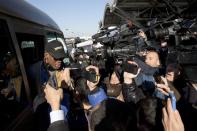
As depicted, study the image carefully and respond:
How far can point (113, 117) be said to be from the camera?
1654 mm

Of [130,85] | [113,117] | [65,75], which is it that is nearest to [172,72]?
[130,85]

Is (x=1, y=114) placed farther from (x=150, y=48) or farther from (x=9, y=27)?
(x=150, y=48)

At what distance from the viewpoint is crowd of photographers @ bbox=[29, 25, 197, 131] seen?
70.6 inches

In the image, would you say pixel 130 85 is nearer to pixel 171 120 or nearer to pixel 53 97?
pixel 171 120

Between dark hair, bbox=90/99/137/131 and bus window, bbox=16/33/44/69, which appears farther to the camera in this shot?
bus window, bbox=16/33/44/69

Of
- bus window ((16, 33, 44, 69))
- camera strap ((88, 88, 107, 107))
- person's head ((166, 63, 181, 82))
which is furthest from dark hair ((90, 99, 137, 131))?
person's head ((166, 63, 181, 82))

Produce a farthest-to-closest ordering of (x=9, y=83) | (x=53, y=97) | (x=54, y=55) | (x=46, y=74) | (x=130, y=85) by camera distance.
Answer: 1. (x=130, y=85)
2. (x=46, y=74)
3. (x=54, y=55)
4. (x=9, y=83)
5. (x=53, y=97)

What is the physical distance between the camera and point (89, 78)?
9.18ft

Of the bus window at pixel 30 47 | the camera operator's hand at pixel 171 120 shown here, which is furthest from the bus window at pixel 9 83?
the camera operator's hand at pixel 171 120

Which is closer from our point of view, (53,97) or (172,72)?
(53,97)

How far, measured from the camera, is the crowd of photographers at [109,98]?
179 cm

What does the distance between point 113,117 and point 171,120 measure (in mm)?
649

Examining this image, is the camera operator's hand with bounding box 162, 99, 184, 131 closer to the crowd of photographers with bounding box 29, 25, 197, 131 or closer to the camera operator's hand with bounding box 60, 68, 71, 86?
the crowd of photographers with bounding box 29, 25, 197, 131

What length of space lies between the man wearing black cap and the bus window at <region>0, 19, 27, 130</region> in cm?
18
